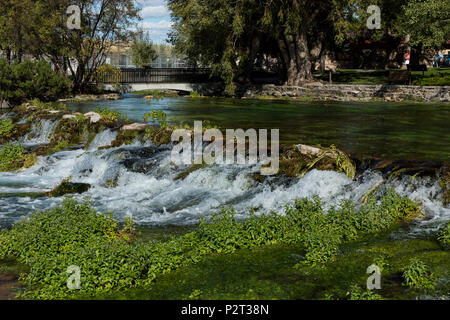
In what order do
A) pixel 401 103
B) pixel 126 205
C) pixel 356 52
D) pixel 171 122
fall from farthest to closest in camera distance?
pixel 356 52 < pixel 401 103 < pixel 171 122 < pixel 126 205

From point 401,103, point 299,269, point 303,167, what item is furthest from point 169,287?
point 401,103

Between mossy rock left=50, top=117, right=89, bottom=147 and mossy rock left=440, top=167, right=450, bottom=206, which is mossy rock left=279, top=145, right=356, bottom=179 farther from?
mossy rock left=50, top=117, right=89, bottom=147

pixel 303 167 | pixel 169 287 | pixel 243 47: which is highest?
pixel 243 47

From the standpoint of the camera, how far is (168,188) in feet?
43.7

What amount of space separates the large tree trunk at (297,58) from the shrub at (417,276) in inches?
1174

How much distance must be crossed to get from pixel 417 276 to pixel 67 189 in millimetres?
9297

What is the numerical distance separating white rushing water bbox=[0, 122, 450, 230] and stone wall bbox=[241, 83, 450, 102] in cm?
1996

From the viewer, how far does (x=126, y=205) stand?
12.0 metres

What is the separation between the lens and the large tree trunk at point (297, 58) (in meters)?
35.9

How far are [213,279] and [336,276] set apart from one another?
175 centimetres

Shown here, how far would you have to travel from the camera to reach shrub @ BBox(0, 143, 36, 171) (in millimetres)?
16281

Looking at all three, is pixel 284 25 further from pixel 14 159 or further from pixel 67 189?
pixel 67 189

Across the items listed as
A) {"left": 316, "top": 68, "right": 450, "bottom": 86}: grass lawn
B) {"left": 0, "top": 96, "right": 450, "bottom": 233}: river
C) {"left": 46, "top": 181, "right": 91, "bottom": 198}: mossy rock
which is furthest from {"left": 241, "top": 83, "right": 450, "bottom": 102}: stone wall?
{"left": 46, "top": 181, "right": 91, "bottom": 198}: mossy rock

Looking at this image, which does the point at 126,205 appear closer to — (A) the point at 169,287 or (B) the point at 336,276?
(A) the point at 169,287
